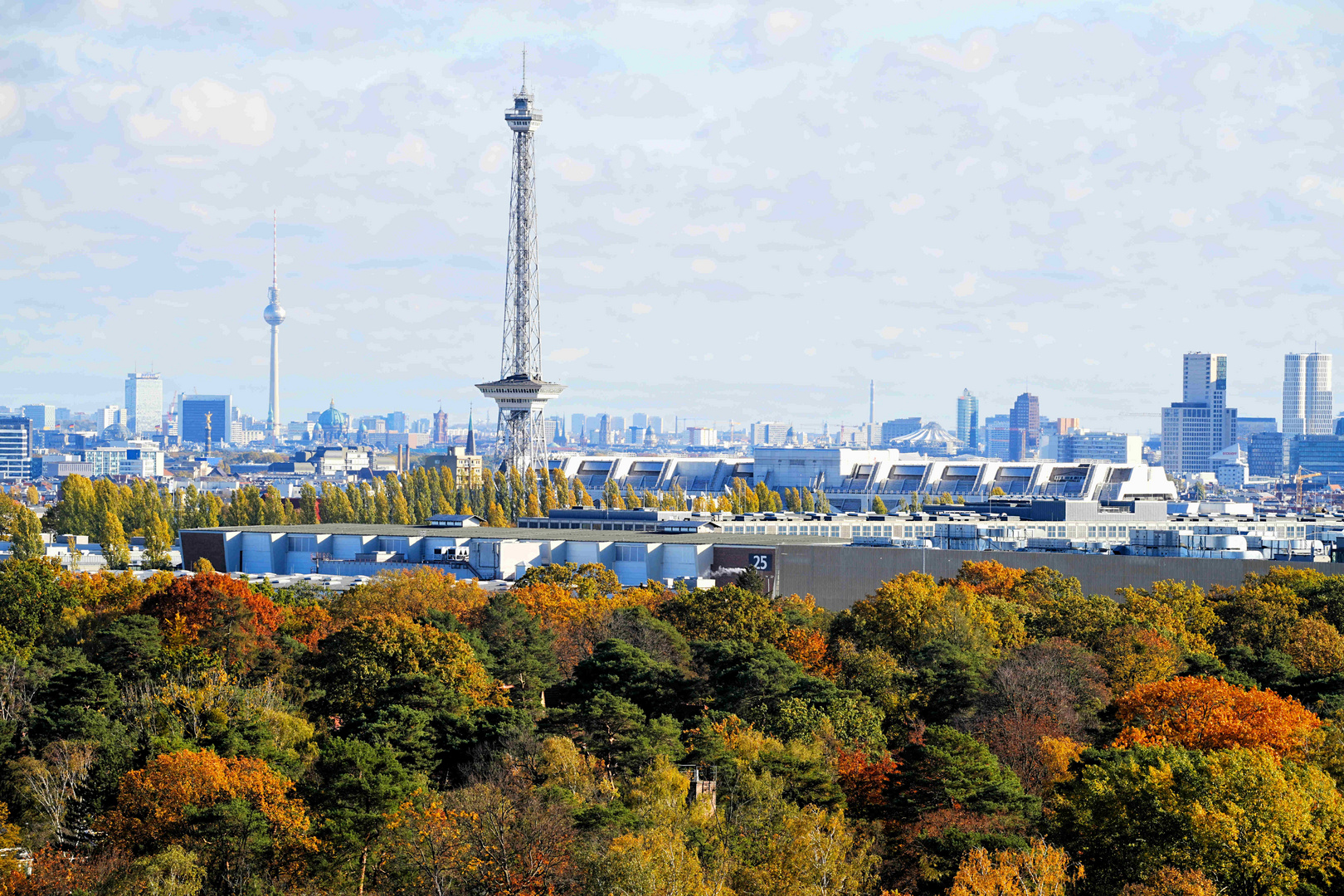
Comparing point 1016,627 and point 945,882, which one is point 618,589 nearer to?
point 1016,627

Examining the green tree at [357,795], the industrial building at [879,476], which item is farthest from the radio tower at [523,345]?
the green tree at [357,795]

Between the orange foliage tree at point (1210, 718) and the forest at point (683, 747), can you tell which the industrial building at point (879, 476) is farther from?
the orange foliage tree at point (1210, 718)

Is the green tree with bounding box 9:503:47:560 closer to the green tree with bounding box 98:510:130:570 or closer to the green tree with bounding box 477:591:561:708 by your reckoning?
the green tree with bounding box 98:510:130:570

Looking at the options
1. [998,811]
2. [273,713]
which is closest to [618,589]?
[273,713]

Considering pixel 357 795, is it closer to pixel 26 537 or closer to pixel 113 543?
pixel 26 537

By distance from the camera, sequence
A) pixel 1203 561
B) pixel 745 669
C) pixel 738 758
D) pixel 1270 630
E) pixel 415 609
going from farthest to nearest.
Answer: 1. pixel 1203 561
2. pixel 415 609
3. pixel 1270 630
4. pixel 745 669
5. pixel 738 758

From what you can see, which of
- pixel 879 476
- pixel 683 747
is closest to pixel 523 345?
pixel 879 476

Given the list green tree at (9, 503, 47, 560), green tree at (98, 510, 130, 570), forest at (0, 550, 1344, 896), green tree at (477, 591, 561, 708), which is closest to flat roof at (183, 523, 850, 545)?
green tree at (98, 510, 130, 570)
